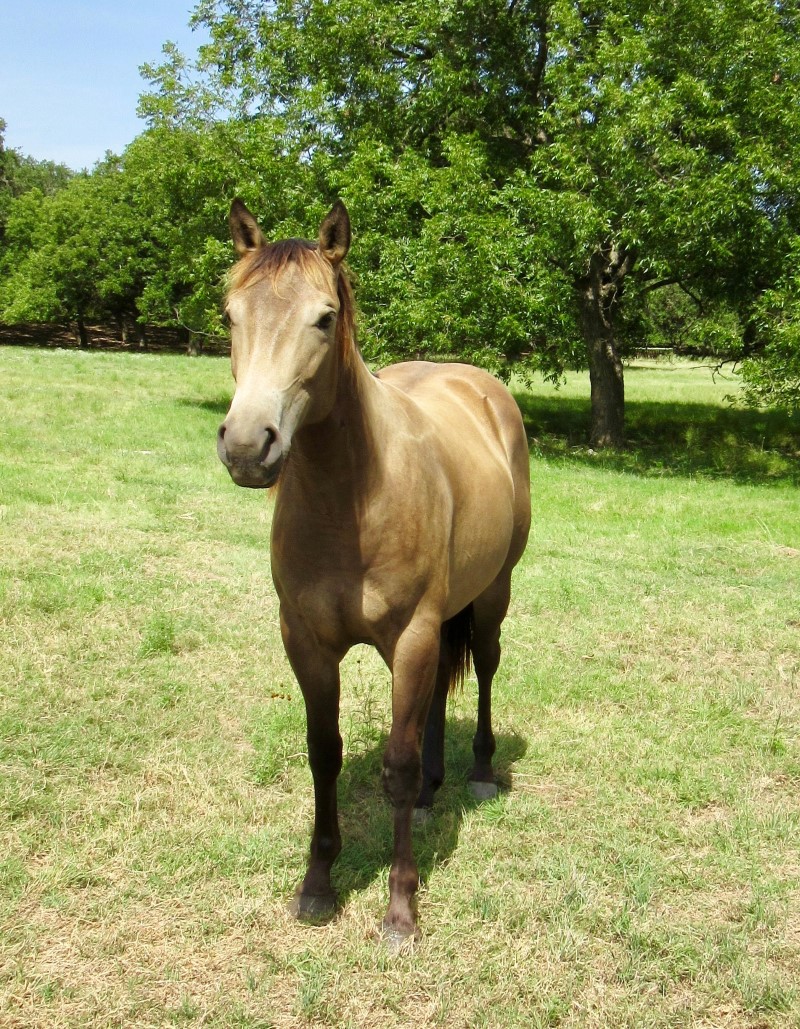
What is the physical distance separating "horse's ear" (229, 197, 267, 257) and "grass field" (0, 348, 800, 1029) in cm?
222

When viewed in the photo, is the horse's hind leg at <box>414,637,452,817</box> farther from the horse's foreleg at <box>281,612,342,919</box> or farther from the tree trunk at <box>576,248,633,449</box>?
the tree trunk at <box>576,248,633,449</box>

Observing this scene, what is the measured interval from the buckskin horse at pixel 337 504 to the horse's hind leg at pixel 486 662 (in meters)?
0.49

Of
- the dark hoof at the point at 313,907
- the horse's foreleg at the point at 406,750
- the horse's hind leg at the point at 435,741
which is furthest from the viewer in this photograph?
the horse's hind leg at the point at 435,741

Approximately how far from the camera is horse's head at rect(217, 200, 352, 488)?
2.08m

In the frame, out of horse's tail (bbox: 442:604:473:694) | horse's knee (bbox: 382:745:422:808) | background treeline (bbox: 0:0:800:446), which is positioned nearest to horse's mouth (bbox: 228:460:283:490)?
horse's knee (bbox: 382:745:422:808)

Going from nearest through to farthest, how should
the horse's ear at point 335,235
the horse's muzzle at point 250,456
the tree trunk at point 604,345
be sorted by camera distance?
the horse's muzzle at point 250,456 < the horse's ear at point 335,235 < the tree trunk at point 604,345

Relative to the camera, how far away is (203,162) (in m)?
15.7

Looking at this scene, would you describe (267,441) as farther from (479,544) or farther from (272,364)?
(479,544)

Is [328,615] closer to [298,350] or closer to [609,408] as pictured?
[298,350]

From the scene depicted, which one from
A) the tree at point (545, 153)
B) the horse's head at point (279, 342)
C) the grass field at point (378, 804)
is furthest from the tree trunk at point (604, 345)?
the horse's head at point (279, 342)

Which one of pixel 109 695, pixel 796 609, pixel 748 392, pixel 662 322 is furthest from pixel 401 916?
pixel 662 322

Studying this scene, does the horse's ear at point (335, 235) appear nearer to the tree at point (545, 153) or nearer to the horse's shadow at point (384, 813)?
the horse's shadow at point (384, 813)

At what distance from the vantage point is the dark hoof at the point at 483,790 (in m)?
3.79

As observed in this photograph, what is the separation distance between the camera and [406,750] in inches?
113
